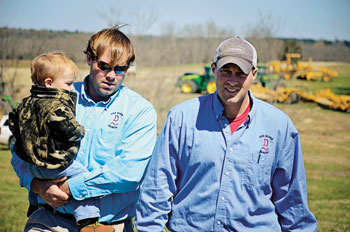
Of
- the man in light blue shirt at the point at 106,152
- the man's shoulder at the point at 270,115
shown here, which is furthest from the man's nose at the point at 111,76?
the man's shoulder at the point at 270,115

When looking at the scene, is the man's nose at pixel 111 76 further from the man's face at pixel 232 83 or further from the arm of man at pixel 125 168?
the man's face at pixel 232 83

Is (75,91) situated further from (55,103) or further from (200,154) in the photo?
(200,154)

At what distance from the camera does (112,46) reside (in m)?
2.87

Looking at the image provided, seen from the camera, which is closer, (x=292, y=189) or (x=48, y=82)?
(x=292, y=189)

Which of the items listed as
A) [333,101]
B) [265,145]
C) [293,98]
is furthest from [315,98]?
[265,145]

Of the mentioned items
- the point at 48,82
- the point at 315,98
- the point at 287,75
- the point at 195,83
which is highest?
the point at 287,75

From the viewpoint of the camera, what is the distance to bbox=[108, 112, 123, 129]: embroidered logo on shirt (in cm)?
288

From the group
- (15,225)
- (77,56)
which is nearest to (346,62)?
(77,56)

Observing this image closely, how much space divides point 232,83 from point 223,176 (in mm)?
582

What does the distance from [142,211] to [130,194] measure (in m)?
0.35

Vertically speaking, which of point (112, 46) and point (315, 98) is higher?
point (315, 98)

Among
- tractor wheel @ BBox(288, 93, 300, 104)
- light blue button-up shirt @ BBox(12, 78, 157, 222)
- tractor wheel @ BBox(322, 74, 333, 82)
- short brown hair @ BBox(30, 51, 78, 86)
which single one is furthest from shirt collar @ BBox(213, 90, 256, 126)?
tractor wheel @ BBox(322, 74, 333, 82)

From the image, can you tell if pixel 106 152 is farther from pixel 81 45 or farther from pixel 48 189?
pixel 81 45

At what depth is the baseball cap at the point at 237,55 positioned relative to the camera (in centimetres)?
256
